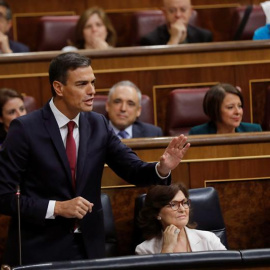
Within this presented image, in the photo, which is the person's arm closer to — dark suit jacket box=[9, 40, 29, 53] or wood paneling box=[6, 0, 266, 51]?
dark suit jacket box=[9, 40, 29, 53]

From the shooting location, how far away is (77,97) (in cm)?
118

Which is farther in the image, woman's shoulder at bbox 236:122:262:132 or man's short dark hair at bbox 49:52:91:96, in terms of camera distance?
woman's shoulder at bbox 236:122:262:132

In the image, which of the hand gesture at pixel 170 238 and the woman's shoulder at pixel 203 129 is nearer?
the hand gesture at pixel 170 238

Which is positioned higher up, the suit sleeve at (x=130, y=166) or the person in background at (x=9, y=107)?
the person in background at (x=9, y=107)

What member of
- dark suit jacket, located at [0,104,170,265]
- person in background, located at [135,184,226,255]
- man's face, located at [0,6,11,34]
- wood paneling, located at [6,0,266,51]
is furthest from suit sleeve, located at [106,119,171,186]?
wood paneling, located at [6,0,266,51]

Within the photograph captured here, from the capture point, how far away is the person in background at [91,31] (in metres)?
2.41

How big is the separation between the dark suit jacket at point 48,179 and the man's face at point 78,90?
4 centimetres

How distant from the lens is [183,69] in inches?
87.0

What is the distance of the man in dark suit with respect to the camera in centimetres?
117

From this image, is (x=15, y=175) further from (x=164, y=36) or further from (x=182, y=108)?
(x=164, y=36)

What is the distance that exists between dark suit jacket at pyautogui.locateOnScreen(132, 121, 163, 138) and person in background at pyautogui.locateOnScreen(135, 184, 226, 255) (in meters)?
0.53

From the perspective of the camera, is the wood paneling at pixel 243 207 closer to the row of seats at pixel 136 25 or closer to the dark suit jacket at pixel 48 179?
the dark suit jacket at pixel 48 179

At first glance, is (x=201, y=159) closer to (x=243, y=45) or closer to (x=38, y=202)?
(x=38, y=202)

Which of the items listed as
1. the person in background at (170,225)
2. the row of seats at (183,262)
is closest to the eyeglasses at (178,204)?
the person in background at (170,225)
